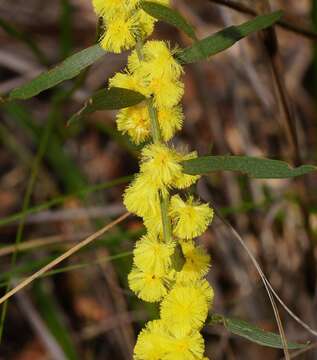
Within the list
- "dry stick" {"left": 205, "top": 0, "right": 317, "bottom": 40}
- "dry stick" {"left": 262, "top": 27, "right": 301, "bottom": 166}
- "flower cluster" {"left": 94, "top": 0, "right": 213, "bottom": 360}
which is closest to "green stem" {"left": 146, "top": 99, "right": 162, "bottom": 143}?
"flower cluster" {"left": 94, "top": 0, "right": 213, "bottom": 360}

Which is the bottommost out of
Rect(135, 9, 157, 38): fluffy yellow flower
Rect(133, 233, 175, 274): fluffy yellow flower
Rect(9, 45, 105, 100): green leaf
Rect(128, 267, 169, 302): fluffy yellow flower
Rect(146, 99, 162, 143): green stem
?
Rect(128, 267, 169, 302): fluffy yellow flower

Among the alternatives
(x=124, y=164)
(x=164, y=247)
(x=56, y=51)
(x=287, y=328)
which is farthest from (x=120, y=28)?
(x=56, y=51)

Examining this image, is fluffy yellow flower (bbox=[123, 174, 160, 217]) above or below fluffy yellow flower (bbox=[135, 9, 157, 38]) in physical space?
below

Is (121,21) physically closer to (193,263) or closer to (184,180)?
(184,180)

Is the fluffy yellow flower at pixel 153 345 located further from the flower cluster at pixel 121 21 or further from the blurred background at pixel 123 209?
the blurred background at pixel 123 209

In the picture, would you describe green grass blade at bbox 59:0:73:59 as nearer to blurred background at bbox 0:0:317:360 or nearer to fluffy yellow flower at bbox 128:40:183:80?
blurred background at bbox 0:0:317:360

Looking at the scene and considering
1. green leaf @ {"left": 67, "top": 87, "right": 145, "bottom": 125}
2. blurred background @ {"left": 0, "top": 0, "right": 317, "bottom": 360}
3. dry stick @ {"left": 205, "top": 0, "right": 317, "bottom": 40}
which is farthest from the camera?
blurred background @ {"left": 0, "top": 0, "right": 317, "bottom": 360}
